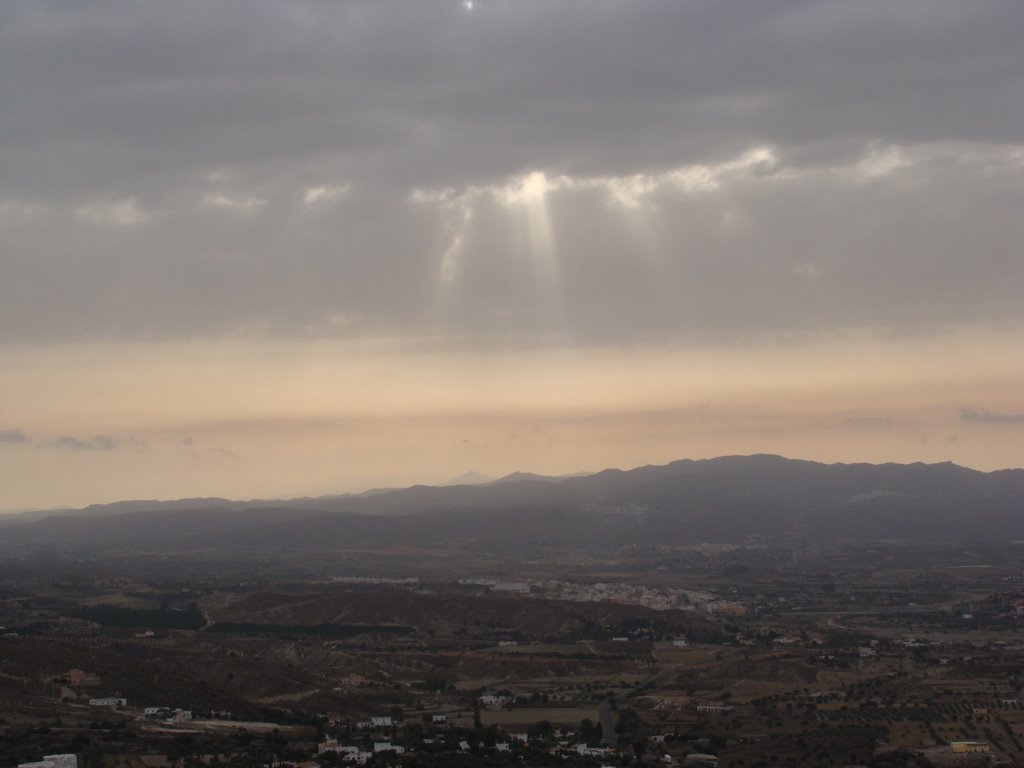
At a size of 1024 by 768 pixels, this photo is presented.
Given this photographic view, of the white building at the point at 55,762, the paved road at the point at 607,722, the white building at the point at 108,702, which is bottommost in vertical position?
the paved road at the point at 607,722

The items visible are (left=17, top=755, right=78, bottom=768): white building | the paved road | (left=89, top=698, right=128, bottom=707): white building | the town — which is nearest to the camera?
(left=17, top=755, right=78, bottom=768): white building

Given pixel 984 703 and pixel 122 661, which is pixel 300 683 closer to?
pixel 122 661

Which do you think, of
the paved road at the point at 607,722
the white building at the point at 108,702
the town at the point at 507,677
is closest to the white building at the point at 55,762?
the town at the point at 507,677

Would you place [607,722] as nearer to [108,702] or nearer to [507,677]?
[507,677]

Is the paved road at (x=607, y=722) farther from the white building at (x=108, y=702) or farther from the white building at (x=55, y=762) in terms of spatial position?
the white building at (x=108, y=702)

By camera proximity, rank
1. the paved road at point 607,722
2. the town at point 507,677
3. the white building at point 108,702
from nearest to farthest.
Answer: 1. the town at point 507,677
2. the paved road at point 607,722
3. the white building at point 108,702

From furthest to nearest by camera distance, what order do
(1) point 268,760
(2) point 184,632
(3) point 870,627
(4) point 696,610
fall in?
(4) point 696,610, (3) point 870,627, (2) point 184,632, (1) point 268,760

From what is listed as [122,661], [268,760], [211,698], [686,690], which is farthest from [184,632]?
[268,760]

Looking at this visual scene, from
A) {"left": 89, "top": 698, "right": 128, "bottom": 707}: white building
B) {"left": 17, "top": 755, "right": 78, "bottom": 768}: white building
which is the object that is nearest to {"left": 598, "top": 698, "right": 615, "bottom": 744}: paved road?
{"left": 17, "top": 755, "right": 78, "bottom": 768}: white building

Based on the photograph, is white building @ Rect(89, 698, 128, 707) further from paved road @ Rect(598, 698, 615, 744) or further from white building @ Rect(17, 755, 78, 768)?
paved road @ Rect(598, 698, 615, 744)

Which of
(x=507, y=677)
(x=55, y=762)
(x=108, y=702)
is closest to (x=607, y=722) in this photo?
(x=507, y=677)

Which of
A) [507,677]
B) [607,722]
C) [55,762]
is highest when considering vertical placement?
[55,762]
